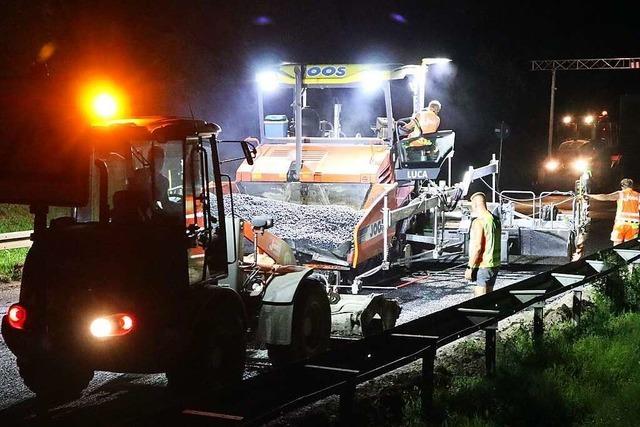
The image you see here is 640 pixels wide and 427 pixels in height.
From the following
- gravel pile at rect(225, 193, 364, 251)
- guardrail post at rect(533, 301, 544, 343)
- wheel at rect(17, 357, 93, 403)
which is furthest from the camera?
gravel pile at rect(225, 193, 364, 251)

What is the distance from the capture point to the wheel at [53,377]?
6.00 metres

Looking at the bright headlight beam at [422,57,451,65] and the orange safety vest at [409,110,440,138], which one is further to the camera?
the orange safety vest at [409,110,440,138]

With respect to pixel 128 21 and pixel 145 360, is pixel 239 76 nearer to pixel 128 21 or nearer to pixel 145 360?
pixel 128 21

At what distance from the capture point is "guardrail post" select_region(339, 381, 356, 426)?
465 centimetres

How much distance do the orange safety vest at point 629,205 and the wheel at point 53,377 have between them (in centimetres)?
1134

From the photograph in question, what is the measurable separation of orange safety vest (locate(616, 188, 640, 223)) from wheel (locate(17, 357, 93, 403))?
37.2 ft

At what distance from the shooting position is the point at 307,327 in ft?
24.9

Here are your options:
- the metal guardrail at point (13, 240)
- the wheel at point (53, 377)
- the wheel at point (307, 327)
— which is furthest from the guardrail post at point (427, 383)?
the metal guardrail at point (13, 240)

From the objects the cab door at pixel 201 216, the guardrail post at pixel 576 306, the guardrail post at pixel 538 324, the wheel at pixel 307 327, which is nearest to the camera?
the cab door at pixel 201 216

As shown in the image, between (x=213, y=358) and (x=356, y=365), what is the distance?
1.36 metres

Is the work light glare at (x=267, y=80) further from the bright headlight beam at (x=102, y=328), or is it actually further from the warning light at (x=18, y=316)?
the bright headlight beam at (x=102, y=328)

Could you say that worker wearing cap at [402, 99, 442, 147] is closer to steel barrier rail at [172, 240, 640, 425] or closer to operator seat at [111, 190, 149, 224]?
steel barrier rail at [172, 240, 640, 425]

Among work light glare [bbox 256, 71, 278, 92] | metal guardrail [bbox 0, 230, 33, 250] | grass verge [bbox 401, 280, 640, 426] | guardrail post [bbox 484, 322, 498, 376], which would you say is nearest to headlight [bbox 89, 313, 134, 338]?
grass verge [bbox 401, 280, 640, 426]

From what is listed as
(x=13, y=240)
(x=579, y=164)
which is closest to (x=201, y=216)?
(x=13, y=240)
